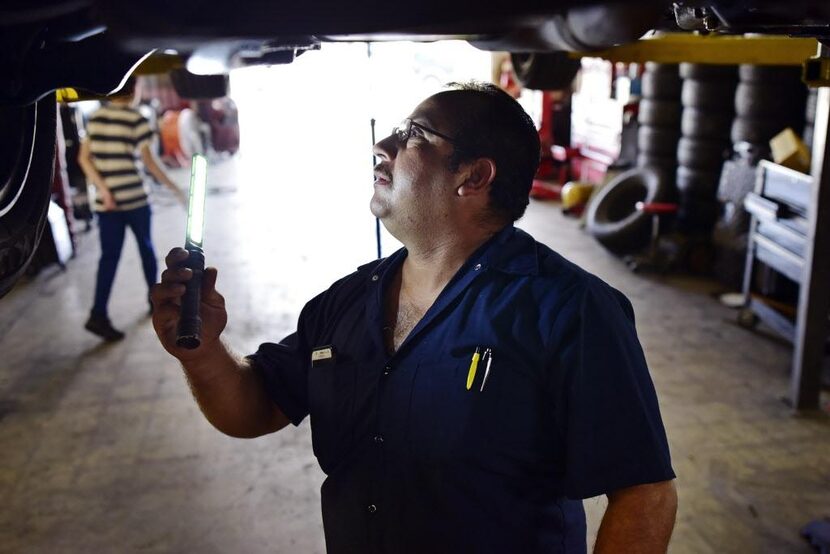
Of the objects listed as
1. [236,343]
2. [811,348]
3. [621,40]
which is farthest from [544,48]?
[236,343]

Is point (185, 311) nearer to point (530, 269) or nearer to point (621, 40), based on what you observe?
point (530, 269)

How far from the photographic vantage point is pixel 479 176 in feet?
5.19

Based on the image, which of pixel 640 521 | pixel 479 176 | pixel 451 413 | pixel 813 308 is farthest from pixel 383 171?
pixel 813 308

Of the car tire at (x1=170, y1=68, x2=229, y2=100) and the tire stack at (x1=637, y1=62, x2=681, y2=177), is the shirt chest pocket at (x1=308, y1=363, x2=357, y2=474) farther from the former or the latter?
the tire stack at (x1=637, y1=62, x2=681, y2=177)

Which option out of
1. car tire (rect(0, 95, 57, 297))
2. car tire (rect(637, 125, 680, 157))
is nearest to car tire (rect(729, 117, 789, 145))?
car tire (rect(637, 125, 680, 157))

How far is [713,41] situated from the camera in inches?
141

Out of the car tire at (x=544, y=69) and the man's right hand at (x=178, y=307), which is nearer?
the man's right hand at (x=178, y=307)

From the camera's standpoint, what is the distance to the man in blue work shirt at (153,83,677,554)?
4.29 feet

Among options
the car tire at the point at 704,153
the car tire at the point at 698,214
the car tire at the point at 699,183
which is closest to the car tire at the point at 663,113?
the car tire at the point at 704,153

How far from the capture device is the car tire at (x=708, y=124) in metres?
6.37

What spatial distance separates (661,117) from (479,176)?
5.92 m

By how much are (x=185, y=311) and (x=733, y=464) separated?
9.28ft

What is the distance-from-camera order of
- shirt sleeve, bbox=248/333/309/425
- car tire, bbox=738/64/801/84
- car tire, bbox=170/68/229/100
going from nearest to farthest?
shirt sleeve, bbox=248/333/309/425 < car tire, bbox=170/68/229/100 < car tire, bbox=738/64/801/84

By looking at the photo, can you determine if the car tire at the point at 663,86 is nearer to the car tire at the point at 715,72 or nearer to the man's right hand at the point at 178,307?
the car tire at the point at 715,72
